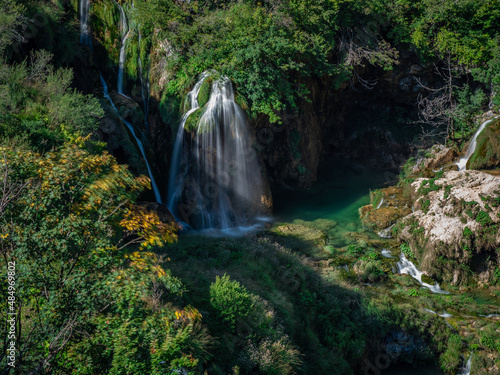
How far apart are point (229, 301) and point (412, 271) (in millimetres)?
7996

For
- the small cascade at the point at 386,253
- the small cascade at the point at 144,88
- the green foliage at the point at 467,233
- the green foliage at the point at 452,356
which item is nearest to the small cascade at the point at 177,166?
the small cascade at the point at 144,88

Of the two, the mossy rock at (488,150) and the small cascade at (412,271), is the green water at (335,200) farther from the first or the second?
the mossy rock at (488,150)

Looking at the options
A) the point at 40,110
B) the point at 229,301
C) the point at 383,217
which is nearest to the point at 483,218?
the point at 383,217

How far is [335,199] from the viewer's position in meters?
18.8

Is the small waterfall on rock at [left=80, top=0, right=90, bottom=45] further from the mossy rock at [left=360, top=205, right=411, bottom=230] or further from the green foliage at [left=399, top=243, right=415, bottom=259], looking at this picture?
the green foliage at [left=399, top=243, right=415, bottom=259]

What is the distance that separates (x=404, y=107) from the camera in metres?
22.4

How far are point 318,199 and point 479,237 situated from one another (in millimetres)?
8273

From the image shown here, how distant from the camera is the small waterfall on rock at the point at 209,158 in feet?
48.6

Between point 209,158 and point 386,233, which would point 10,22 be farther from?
point 386,233

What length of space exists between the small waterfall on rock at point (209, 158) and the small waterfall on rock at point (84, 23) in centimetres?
594

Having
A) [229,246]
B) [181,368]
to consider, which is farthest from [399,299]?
[181,368]

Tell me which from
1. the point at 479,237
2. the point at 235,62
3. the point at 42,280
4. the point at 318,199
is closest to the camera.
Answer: the point at 42,280

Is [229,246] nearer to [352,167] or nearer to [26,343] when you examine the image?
[26,343]

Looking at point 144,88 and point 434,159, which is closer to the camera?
point 144,88
